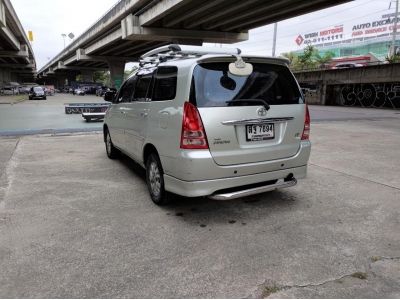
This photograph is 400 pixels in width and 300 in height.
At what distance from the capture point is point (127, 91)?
5.82 meters

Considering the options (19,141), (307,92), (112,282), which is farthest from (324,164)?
(307,92)

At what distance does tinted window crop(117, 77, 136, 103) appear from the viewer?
5582 mm

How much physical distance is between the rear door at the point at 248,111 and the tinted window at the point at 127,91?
2.09 metres

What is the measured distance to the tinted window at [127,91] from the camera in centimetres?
558

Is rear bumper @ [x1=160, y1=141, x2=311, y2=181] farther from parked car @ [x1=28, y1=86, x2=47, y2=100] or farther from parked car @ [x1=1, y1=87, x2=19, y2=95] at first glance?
parked car @ [x1=1, y1=87, x2=19, y2=95]

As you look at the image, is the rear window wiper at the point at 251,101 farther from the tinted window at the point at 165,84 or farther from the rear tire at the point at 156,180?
the rear tire at the point at 156,180

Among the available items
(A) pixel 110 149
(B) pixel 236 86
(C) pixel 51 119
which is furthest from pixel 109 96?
(C) pixel 51 119

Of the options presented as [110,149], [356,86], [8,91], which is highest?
[356,86]

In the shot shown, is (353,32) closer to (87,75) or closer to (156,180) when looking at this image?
(87,75)

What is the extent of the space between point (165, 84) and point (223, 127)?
3.36 feet

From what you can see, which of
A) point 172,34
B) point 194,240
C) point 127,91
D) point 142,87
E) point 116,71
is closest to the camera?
point 194,240

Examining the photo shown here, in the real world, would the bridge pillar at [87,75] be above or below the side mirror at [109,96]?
above

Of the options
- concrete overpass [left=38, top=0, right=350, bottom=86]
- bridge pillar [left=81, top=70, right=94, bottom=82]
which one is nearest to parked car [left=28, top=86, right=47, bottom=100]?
concrete overpass [left=38, top=0, right=350, bottom=86]

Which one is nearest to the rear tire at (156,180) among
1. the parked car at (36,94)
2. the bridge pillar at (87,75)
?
the parked car at (36,94)
